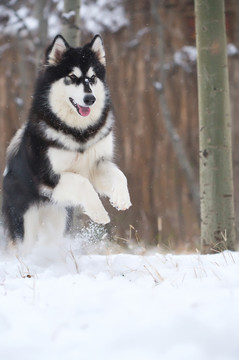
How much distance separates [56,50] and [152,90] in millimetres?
4058

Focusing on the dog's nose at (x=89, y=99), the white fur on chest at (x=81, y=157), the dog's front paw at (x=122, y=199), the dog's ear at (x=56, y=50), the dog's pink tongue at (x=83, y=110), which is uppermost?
the dog's ear at (x=56, y=50)

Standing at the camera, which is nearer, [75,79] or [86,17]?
[75,79]

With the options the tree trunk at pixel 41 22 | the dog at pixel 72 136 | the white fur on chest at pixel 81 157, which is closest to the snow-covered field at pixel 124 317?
the dog at pixel 72 136

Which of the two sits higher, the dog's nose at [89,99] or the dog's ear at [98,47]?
the dog's ear at [98,47]

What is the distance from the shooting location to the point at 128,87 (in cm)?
761

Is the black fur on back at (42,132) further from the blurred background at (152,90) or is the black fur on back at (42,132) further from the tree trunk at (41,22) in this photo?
the blurred background at (152,90)

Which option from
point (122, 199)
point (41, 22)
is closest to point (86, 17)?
point (41, 22)

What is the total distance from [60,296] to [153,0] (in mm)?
6631

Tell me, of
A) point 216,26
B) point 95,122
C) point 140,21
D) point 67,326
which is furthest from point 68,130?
point 140,21

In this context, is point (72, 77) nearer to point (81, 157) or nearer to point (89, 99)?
point (89, 99)

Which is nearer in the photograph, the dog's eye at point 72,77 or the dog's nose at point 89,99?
the dog's nose at point 89,99

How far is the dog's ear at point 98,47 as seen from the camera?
3.85m

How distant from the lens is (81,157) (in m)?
3.88

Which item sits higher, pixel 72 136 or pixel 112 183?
pixel 72 136
